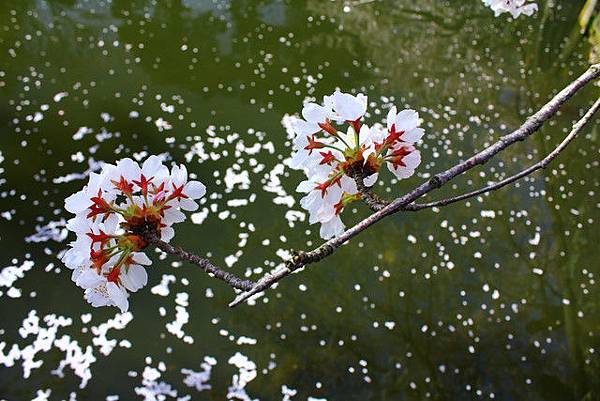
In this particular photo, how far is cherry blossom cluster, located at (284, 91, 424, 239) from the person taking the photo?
817mm

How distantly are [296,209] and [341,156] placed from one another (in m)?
2.28

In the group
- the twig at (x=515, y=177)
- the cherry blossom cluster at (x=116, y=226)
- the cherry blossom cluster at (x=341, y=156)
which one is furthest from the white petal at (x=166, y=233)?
the twig at (x=515, y=177)

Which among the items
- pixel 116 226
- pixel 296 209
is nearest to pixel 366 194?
pixel 116 226

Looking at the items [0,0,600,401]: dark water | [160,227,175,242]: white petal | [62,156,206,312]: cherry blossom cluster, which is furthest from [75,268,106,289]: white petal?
[0,0,600,401]: dark water

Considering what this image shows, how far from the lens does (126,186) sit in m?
0.78

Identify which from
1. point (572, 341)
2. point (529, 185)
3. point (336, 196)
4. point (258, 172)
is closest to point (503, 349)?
point (572, 341)

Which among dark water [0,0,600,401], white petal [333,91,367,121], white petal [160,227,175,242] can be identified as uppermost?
dark water [0,0,600,401]

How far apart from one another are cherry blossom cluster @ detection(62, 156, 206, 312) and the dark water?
163 cm

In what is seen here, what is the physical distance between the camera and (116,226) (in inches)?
29.6

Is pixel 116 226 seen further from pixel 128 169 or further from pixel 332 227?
pixel 332 227

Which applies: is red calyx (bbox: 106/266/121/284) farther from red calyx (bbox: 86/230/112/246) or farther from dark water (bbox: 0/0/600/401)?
dark water (bbox: 0/0/600/401)

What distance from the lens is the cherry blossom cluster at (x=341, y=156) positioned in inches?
32.2

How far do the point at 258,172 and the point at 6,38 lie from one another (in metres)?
2.14

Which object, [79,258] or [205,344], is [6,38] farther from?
[79,258]
